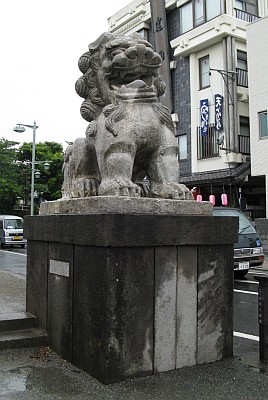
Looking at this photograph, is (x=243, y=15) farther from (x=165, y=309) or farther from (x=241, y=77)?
(x=165, y=309)

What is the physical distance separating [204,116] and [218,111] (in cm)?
120

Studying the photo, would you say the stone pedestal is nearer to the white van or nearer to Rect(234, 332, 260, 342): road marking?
Rect(234, 332, 260, 342): road marking

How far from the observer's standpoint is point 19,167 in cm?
3972

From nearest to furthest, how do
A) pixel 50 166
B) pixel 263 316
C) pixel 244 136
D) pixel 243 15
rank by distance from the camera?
pixel 263 316 → pixel 244 136 → pixel 243 15 → pixel 50 166

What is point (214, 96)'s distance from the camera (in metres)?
23.4

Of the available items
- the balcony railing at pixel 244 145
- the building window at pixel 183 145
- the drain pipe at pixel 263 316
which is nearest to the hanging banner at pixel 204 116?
the building window at pixel 183 145

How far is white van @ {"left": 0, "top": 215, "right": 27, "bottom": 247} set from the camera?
27375 millimetres

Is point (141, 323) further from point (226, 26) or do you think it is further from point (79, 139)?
point (226, 26)

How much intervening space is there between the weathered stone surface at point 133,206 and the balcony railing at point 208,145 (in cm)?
1955

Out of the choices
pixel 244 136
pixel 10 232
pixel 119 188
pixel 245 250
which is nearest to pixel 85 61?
pixel 119 188

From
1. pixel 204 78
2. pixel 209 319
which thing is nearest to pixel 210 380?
pixel 209 319

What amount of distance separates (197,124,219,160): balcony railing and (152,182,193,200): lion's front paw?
19395mm

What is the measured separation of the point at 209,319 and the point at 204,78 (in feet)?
73.0

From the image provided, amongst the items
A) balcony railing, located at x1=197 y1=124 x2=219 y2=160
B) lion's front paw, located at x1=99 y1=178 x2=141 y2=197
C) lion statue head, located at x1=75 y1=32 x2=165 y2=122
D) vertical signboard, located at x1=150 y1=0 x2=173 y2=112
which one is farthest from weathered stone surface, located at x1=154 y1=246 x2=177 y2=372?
vertical signboard, located at x1=150 y1=0 x2=173 y2=112
